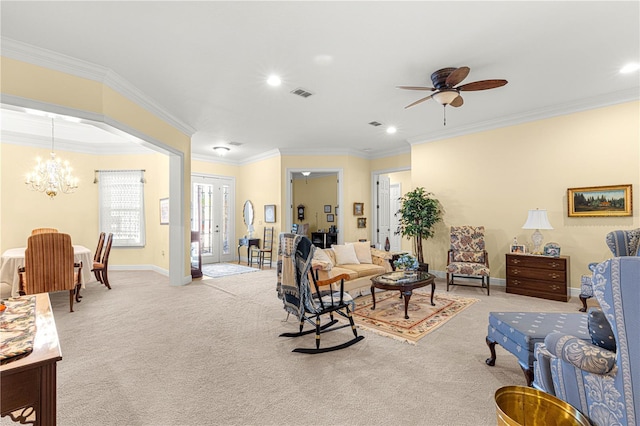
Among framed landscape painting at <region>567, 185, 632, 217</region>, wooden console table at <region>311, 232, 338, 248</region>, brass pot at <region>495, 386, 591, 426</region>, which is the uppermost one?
framed landscape painting at <region>567, 185, 632, 217</region>

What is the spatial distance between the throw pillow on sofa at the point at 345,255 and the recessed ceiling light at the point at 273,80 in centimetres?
274

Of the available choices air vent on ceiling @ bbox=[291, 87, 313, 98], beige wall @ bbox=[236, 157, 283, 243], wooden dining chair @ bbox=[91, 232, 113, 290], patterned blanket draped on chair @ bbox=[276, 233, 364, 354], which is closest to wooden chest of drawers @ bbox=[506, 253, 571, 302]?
patterned blanket draped on chair @ bbox=[276, 233, 364, 354]

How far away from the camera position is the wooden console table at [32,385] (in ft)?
3.67

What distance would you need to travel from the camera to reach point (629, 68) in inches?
144

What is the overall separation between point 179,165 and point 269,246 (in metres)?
3.15

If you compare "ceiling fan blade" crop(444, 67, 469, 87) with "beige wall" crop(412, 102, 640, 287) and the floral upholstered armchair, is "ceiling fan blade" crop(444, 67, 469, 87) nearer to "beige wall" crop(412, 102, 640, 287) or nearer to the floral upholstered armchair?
"beige wall" crop(412, 102, 640, 287)

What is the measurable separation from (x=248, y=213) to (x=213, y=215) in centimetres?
99

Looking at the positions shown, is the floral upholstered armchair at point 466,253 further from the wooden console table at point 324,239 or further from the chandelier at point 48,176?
the chandelier at point 48,176

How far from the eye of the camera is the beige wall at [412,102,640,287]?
14.7 ft

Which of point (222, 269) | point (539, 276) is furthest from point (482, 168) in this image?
point (222, 269)

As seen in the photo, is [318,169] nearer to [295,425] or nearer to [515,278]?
[515,278]

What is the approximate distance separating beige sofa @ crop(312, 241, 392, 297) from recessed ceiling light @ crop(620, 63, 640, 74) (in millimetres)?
3854

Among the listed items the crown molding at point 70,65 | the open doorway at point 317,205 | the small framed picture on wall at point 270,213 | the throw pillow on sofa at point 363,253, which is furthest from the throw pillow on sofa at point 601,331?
the open doorway at point 317,205

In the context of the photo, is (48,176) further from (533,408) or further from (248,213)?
(533,408)
